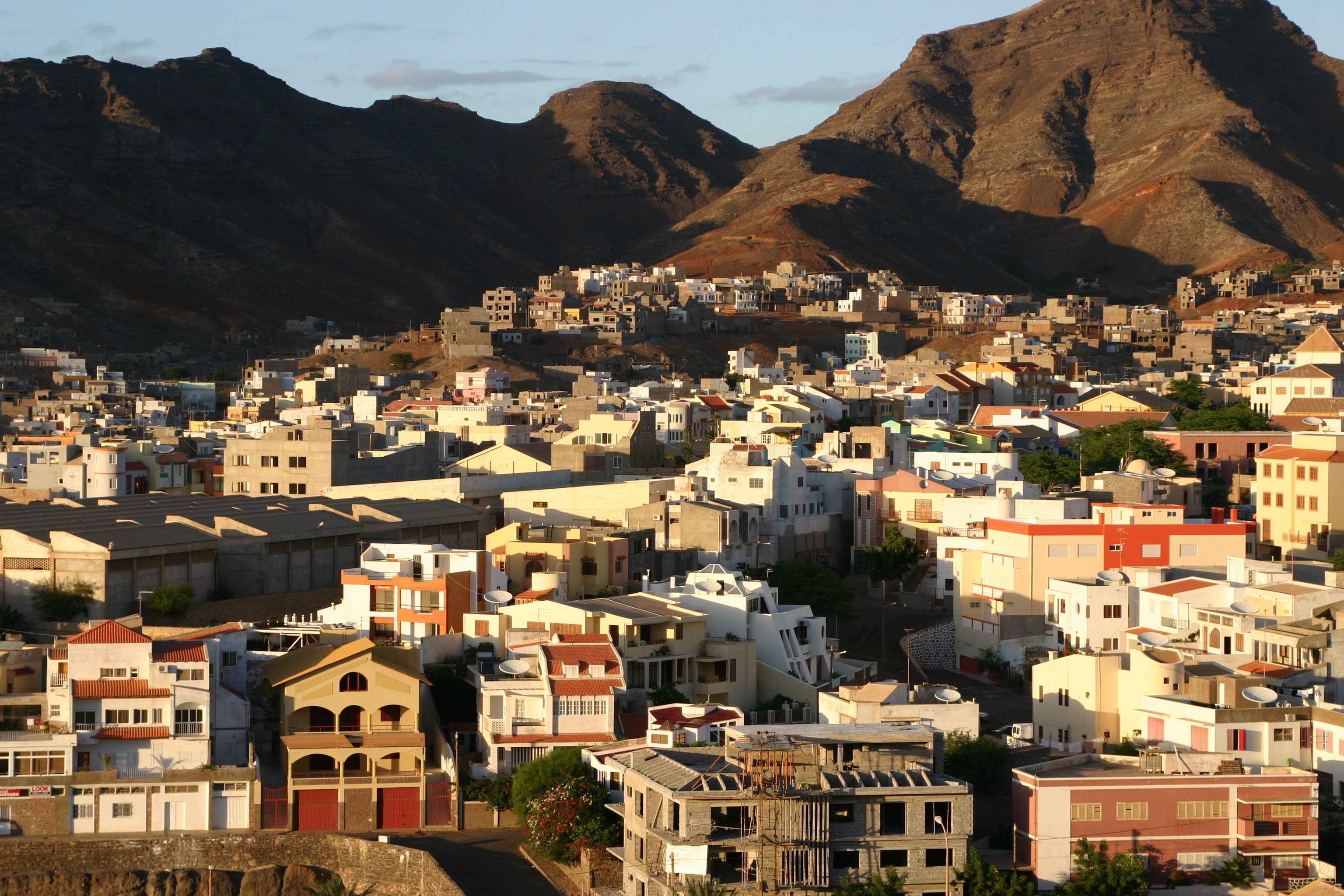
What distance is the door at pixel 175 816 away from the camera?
31.1 meters

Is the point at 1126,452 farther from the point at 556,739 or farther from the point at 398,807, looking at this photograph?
the point at 398,807

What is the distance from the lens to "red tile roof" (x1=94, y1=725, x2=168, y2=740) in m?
31.8

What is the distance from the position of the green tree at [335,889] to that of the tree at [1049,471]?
34.2 meters

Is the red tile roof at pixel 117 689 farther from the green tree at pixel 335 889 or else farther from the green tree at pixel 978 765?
the green tree at pixel 978 765

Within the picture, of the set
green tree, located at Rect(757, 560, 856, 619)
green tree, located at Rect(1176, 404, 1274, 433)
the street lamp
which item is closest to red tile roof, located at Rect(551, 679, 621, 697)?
the street lamp

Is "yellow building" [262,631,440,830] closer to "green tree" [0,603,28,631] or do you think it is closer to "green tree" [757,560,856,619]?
"green tree" [0,603,28,631]

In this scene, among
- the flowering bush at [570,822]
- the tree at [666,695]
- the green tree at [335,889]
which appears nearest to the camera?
the green tree at [335,889]

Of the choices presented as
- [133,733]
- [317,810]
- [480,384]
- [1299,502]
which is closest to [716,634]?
[317,810]

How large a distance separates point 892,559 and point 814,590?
5606mm

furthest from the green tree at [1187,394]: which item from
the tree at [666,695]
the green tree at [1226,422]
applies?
the tree at [666,695]

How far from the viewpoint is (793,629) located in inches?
1533

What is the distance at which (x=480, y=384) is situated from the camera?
341 ft

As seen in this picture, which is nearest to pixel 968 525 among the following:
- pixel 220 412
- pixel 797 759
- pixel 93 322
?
pixel 797 759

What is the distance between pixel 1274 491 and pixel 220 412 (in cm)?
6520
